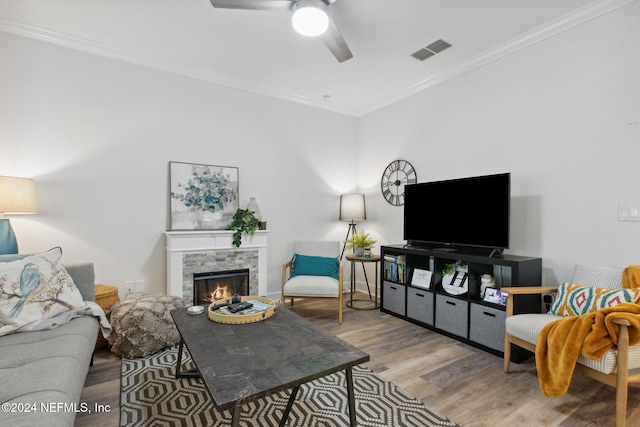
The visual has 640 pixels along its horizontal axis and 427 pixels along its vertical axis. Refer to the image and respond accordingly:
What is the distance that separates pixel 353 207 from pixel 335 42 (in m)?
2.30

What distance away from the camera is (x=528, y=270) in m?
2.59

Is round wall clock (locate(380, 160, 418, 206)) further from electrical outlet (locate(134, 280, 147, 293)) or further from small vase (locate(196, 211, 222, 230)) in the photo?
electrical outlet (locate(134, 280, 147, 293))

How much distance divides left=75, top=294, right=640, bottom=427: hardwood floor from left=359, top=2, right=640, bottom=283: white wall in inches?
36.9

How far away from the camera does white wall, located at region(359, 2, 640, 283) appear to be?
2.37 m

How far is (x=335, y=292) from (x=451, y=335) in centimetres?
116

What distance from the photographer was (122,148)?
326 centimetres

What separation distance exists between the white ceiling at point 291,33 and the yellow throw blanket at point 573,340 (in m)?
2.27

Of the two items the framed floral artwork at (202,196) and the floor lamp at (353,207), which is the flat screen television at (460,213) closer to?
the floor lamp at (353,207)

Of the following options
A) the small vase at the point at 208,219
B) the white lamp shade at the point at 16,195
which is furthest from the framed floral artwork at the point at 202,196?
the white lamp shade at the point at 16,195

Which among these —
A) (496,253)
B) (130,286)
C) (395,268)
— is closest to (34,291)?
(130,286)

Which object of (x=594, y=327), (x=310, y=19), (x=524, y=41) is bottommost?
(x=594, y=327)

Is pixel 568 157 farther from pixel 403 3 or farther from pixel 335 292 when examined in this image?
pixel 335 292

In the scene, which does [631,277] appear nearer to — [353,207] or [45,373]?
[353,207]

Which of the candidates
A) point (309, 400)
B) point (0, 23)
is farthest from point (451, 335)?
point (0, 23)
